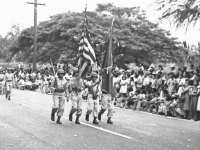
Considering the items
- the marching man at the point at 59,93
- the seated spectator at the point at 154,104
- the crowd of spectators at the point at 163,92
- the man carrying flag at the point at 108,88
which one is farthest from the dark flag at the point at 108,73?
the seated spectator at the point at 154,104

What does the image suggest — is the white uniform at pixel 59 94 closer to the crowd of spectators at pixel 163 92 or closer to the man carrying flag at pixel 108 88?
the crowd of spectators at pixel 163 92

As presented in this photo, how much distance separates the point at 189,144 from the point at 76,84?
4.17 meters

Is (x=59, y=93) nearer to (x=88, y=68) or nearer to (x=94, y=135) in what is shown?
(x=88, y=68)

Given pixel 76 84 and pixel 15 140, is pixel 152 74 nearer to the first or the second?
pixel 76 84

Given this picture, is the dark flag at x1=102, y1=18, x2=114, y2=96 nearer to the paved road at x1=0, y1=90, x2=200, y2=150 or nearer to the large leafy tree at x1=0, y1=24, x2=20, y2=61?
the paved road at x1=0, y1=90, x2=200, y2=150

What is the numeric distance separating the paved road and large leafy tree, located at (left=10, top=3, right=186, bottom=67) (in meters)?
16.1

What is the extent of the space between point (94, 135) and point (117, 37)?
745 inches

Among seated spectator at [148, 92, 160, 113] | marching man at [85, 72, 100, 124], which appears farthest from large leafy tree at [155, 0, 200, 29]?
seated spectator at [148, 92, 160, 113]

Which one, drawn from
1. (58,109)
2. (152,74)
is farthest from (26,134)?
(152,74)

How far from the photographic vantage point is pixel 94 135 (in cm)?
834

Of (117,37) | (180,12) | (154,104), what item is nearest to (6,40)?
(117,37)

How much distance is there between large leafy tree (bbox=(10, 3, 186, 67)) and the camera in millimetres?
27266

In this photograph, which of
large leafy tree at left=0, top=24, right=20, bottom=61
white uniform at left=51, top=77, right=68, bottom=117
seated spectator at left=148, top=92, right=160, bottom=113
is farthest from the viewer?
large leafy tree at left=0, top=24, right=20, bottom=61

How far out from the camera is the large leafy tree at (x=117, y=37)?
27.3m
